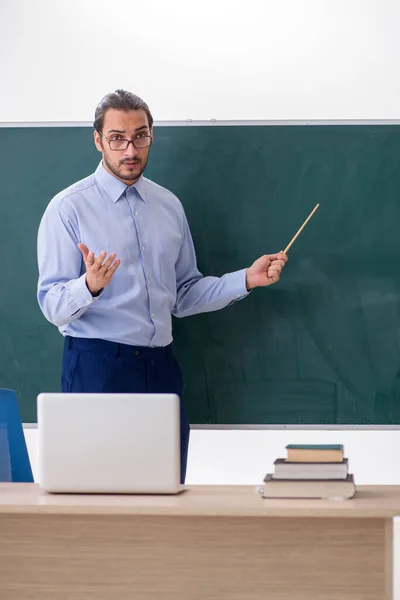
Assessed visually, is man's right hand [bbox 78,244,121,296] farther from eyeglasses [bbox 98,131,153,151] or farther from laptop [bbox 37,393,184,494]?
laptop [bbox 37,393,184,494]

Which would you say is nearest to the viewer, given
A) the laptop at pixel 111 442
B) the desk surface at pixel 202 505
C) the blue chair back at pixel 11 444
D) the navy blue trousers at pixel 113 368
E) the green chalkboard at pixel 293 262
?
the desk surface at pixel 202 505

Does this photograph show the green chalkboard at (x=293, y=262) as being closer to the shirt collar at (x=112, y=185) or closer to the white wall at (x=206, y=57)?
the shirt collar at (x=112, y=185)

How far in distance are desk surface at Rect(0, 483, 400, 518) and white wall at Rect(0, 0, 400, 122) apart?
8.15 feet

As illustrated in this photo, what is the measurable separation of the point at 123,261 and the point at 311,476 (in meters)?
1.47

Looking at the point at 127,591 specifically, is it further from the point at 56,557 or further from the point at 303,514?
the point at 303,514

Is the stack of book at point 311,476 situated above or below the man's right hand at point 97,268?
below

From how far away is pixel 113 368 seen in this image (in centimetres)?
319

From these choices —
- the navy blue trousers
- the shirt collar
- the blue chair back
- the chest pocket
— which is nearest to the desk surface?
the blue chair back

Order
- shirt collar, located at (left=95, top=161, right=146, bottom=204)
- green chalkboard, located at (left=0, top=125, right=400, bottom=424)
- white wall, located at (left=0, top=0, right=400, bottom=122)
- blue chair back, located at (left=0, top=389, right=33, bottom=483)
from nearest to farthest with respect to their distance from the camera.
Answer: blue chair back, located at (left=0, top=389, right=33, bottom=483)
shirt collar, located at (left=95, top=161, right=146, bottom=204)
green chalkboard, located at (left=0, top=125, right=400, bottom=424)
white wall, located at (left=0, top=0, right=400, bottom=122)

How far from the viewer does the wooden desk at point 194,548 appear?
193 cm

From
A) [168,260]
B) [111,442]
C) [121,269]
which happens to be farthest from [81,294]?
[111,442]

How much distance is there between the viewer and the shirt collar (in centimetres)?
334

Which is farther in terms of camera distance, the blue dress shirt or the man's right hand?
the blue dress shirt

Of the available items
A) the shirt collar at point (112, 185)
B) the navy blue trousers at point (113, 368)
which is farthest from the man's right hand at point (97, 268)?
the shirt collar at point (112, 185)
